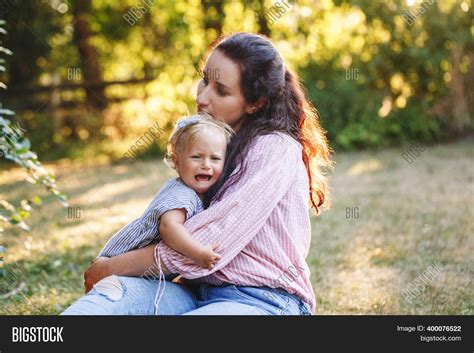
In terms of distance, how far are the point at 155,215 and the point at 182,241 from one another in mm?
170

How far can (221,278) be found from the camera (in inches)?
94.0

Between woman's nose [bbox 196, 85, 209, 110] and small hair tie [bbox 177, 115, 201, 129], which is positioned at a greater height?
woman's nose [bbox 196, 85, 209, 110]

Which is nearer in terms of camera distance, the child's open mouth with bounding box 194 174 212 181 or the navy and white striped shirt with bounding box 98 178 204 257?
the navy and white striped shirt with bounding box 98 178 204 257

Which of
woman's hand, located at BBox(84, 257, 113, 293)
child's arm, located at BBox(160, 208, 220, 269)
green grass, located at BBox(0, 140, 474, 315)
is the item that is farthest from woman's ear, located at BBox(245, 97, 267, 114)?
green grass, located at BBox(0, 140, 474, 315)

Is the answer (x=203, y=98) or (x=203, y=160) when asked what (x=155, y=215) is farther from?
(x=203, y=98)

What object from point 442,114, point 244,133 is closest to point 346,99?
point 442,114

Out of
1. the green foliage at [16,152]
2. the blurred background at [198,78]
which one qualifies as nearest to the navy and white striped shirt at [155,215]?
the green foliage at [16,152]

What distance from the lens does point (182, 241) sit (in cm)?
232

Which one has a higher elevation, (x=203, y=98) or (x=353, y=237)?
(x=203, y=98)

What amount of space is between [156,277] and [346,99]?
858 centimetres

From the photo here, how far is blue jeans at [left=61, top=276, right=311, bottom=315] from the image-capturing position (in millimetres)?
2283

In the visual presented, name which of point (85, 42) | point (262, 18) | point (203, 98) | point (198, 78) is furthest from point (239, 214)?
point (85, 42)

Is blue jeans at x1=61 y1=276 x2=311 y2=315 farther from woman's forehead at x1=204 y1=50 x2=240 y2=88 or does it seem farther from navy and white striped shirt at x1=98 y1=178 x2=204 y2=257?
woman's forehead at x1=204 y1=50 x2=240 y2=88
